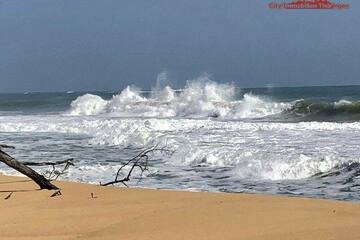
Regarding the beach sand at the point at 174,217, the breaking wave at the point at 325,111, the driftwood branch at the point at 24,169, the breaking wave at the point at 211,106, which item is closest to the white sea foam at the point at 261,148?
the driftwood branch at the point at 24,169

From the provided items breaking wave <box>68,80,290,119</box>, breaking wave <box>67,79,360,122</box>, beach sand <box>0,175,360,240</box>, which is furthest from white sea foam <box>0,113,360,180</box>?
breaking wave <box>68,80,290,119</box>

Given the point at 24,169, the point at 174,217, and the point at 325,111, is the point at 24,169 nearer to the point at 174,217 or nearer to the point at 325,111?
the point at 174,217

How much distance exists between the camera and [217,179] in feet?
26.4

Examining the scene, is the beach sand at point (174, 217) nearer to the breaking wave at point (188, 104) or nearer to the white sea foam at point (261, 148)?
the white sea foam at point (261, 148)

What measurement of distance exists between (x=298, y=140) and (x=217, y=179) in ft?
17.1

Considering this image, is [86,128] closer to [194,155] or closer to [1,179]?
[194,155]

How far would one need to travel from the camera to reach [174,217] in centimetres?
379

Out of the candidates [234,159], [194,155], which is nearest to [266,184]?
[234,159]

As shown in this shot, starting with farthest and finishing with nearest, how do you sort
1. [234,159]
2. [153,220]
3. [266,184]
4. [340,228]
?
[234,159] < [266,184] < [153,220] < [340,228]

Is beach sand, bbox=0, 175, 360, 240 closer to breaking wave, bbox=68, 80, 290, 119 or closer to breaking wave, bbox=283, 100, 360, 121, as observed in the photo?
breaking wave, bbox=283, 100, 360, 121

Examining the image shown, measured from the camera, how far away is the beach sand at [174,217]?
327 centimetres

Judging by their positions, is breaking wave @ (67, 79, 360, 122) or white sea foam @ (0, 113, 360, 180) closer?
white sea foam @ (0, 113, 360, 180)

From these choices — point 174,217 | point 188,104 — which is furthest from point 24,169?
point 188,104

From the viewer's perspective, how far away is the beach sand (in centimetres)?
327
